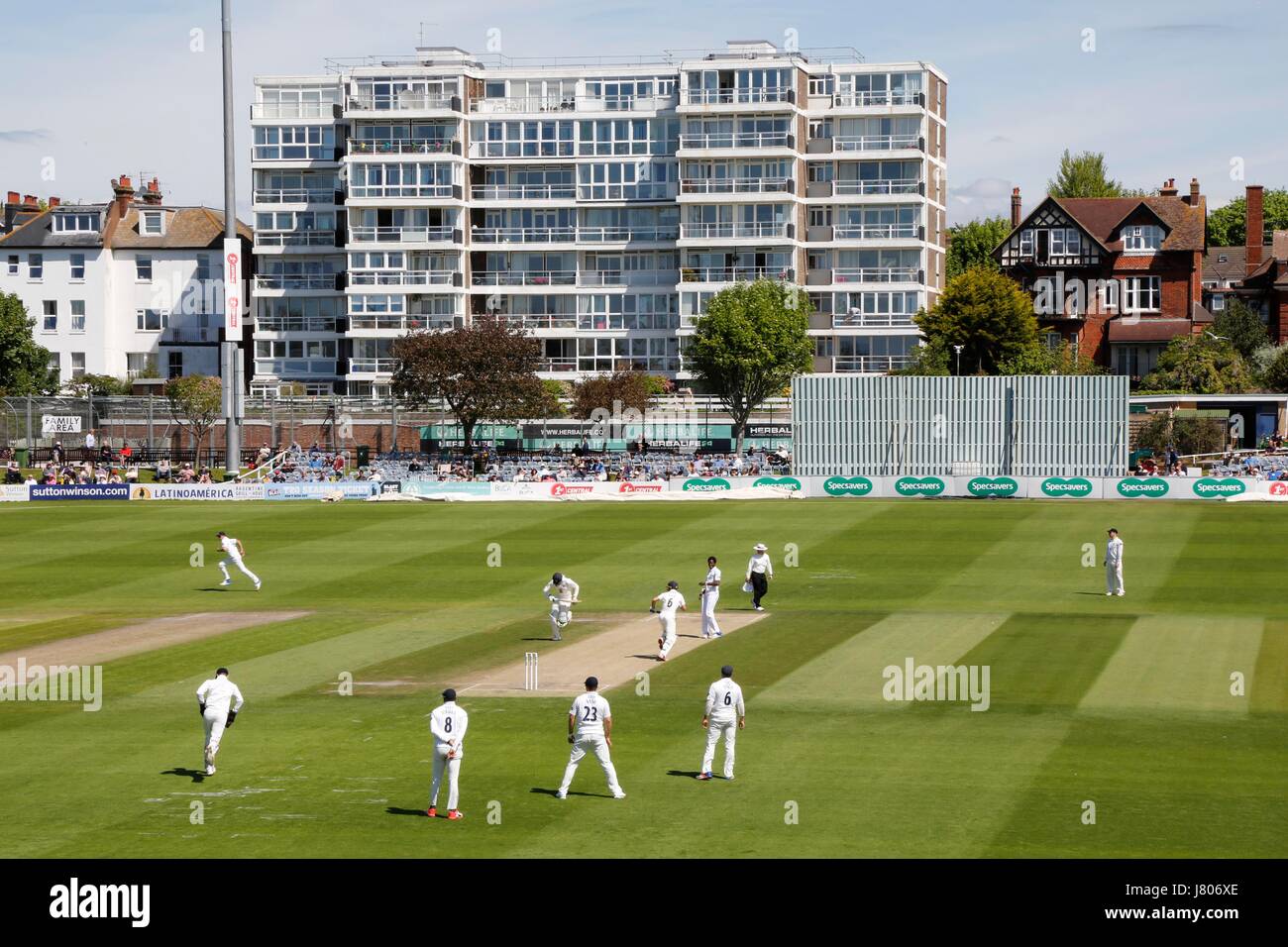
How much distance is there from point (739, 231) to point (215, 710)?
289 ft

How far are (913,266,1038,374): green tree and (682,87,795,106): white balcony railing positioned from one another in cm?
1791

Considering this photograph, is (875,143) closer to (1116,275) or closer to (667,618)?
(1116,275)

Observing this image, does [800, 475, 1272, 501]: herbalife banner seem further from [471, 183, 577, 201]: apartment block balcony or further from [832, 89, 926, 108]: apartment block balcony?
[471, 183, 577, 201]: apartment block balcony

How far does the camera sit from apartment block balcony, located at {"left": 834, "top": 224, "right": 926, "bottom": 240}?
107250 millimetres

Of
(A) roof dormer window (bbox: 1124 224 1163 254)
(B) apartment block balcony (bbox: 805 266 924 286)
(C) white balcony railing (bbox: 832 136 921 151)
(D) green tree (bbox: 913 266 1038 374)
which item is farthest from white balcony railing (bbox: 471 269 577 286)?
(A) roof dormer window (bbox: 1124 224 1163 254)

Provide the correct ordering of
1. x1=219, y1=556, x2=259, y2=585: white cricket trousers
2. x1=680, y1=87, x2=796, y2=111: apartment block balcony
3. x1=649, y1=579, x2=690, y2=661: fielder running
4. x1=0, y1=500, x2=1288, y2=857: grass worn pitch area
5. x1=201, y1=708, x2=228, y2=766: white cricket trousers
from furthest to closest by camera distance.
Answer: x1=680, y1=87, x2=796, y2=111: apartment block balcony → x1=219, y1=556, x2=259, y2=585: white cricket trousers → x1=649, y1=579, x2=690, y2=661: fielder running → x1=201, y1=708, x2=228, y2=766: white cricket trousers → x1=0, y1=500, x2=1288, y2=857: grass worn pitch area

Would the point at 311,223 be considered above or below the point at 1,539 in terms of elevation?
above

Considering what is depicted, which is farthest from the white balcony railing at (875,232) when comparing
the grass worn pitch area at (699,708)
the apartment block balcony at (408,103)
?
the grass worn pitch area at (699,708)

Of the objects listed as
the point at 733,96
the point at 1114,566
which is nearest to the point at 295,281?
the point at 733,96

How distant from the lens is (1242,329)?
110 metres

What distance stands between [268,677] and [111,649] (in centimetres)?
593
